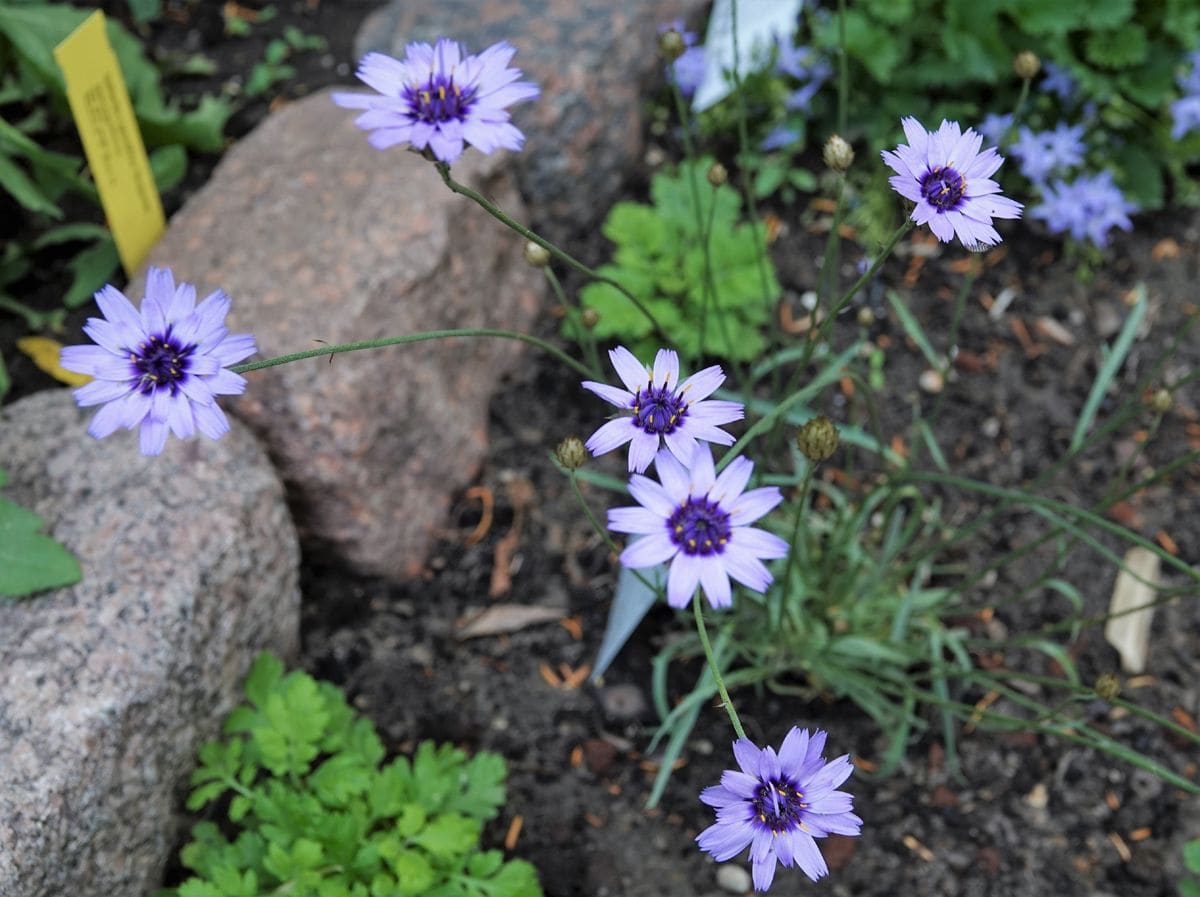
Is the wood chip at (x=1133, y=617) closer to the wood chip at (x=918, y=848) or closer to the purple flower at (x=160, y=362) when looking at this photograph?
the wood chip at (x=918, y=848)

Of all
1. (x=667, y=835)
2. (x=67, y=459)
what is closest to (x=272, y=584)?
(x=67, y=459)

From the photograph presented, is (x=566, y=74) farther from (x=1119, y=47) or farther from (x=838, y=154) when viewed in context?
(x=838, y=154)

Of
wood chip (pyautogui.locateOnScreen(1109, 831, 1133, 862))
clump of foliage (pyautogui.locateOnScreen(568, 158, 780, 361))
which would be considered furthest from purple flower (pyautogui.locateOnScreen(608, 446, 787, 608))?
wood chip (pyautogui.locateOnScreen(1109, 831, 1133, 862))

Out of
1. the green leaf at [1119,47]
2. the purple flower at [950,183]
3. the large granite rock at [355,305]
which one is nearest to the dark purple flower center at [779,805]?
the purple flower at [950,183]

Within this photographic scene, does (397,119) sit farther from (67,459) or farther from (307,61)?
(307,61)

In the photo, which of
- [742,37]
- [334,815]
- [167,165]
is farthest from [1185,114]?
[334,815]

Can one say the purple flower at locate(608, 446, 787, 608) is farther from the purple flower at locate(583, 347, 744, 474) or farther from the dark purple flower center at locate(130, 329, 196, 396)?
the dark purple flower center at locate(130, 329, 196, 396)
